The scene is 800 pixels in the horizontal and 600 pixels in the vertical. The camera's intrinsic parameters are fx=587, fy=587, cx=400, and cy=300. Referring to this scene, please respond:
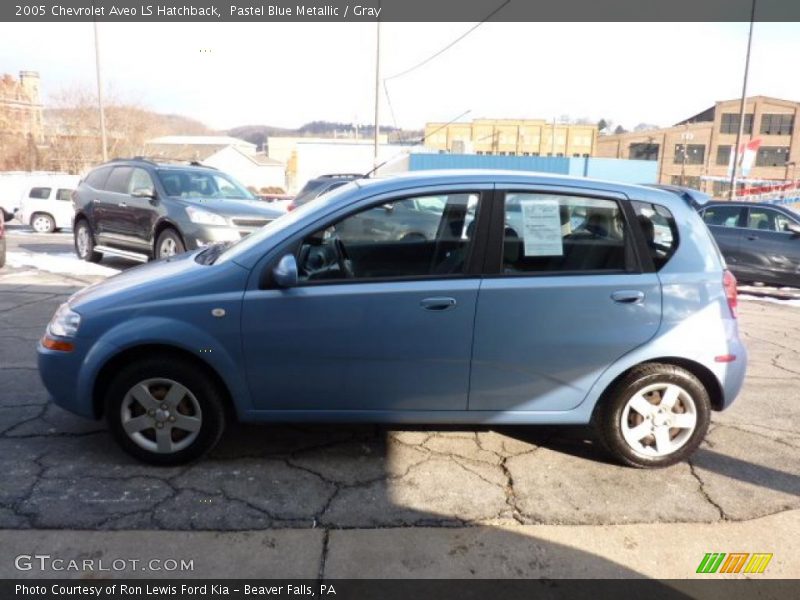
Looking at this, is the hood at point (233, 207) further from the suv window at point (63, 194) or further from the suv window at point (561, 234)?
the suv window at point (63, 194)

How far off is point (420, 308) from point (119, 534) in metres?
1.82

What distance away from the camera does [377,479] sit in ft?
10.8

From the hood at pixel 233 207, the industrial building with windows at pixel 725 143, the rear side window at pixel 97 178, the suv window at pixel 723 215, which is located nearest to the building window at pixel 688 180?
the industrial building with windows at pixel 725 143

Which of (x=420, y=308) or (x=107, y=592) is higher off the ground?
(x=420, y=308)

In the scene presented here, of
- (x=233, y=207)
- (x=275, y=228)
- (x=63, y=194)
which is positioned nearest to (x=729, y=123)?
(x=63, y=194)

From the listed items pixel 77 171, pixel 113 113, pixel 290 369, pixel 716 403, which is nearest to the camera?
pixel 290 369

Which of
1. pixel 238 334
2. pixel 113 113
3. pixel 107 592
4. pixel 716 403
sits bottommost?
pixel 107 592

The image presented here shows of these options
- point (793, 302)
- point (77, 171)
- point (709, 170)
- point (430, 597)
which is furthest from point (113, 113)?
point (709, 170)

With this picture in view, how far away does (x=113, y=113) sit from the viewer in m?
43.8

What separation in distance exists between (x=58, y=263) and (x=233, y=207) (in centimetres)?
402

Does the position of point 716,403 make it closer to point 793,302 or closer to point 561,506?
point 561,506

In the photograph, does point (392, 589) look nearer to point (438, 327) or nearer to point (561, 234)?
point (438, 327)

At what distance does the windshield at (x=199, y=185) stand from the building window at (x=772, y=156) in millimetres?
75927

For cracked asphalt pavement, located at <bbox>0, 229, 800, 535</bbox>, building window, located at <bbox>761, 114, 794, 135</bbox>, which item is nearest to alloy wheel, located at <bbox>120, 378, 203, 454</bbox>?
cracked asphalt pavement, located at <bbox>0, 229, 800, 535</bbox>
